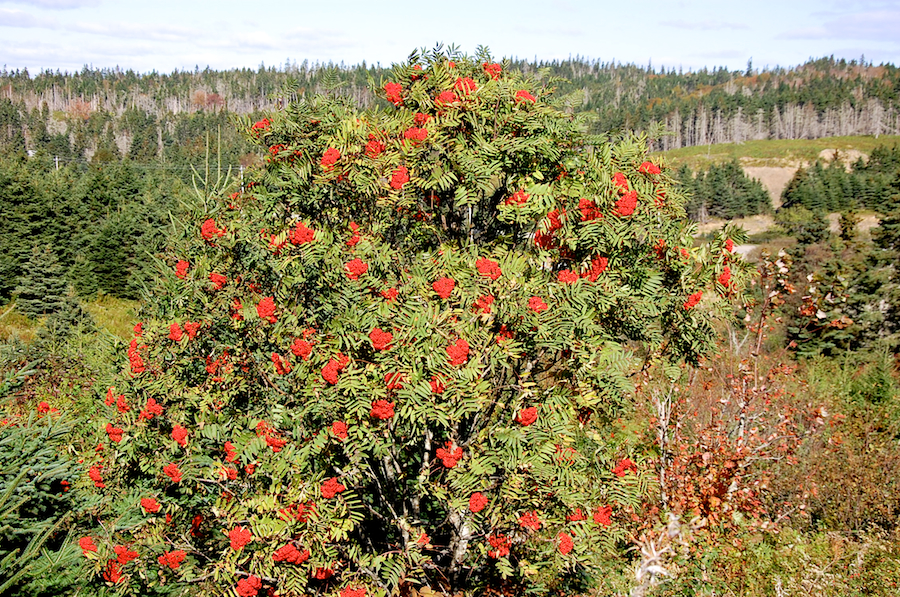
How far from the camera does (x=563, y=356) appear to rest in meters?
5.87

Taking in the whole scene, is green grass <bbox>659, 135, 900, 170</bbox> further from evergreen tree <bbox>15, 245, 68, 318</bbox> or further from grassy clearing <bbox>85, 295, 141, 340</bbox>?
evergreen tree <bbox>15, 245, 68, 318</bbox>

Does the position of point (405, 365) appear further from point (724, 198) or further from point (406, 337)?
point (724, 198)

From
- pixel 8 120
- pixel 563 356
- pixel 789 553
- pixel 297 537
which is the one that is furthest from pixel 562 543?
pixel 8 120

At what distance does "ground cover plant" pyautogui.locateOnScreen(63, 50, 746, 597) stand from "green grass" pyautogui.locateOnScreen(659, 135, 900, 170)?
102974 millimetres

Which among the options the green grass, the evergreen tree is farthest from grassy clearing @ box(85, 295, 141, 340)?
the green grass

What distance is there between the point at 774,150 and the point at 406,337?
4986 inches

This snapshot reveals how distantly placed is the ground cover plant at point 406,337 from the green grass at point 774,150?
102974 millimetres

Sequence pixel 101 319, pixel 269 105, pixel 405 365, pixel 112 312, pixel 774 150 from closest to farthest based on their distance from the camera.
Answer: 1. pixel 405 365
2. pixel 101 319
3. pixel 112 312
4. pixel 269 105
5. pixel 774 150

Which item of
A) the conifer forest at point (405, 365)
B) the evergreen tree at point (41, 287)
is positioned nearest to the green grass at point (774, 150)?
the evergreen tree at point (41, 287)

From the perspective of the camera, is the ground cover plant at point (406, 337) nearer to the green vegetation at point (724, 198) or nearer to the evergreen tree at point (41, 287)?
the evergreen tree at point (41, 287)

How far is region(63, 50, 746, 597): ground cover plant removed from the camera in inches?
208

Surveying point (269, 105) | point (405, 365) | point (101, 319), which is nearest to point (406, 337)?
point (405, 365)

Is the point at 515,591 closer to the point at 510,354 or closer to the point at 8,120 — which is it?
the point at 510,354

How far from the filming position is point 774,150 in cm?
11281
